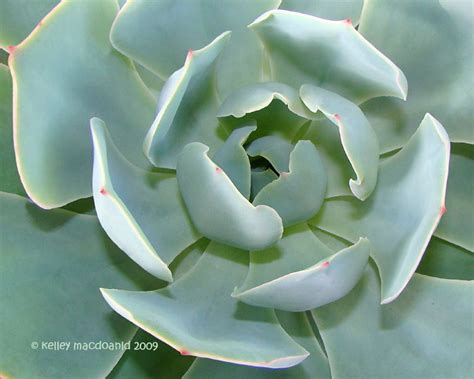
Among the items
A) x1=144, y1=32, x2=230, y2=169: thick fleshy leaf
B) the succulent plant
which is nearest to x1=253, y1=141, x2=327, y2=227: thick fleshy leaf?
the succulent plant

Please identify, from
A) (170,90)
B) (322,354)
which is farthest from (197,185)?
(322,354)

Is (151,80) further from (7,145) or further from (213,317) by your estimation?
(213,317)

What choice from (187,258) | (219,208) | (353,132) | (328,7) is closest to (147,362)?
(187,258)

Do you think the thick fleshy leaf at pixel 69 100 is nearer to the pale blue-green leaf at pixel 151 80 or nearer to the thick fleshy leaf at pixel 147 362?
the pale blue-green leaf at pixel 151 80

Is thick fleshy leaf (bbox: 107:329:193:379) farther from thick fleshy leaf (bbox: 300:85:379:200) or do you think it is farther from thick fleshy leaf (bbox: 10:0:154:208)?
thick fleshy leaf (bbox: 300:85:379:200)

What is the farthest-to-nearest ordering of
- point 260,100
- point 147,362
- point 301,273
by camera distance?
point 147,362
point 260,100
point 301,273

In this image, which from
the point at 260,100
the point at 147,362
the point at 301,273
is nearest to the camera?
the point at 301,273
